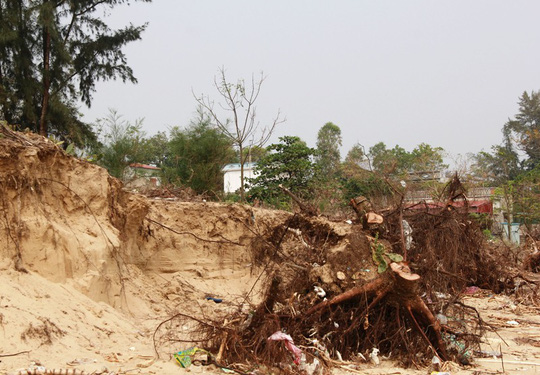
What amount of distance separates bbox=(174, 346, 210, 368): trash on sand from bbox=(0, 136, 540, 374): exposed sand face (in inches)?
3.8

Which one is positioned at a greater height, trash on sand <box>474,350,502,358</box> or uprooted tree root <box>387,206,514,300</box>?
uprooted tree root <box>387,206,514,300</box>

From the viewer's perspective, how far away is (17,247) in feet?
17.7

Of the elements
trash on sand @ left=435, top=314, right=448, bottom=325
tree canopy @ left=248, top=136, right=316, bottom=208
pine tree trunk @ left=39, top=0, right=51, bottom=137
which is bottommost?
trash on sand @ left=435, top=314, right=448, bottom=325

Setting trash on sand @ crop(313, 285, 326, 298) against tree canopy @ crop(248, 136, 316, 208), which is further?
tree canopy @ crop(248, 136, 316, 208)

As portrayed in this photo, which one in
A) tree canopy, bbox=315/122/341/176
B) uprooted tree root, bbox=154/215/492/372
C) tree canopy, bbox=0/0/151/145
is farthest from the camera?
tree canopy, bbox=315/122/341/176

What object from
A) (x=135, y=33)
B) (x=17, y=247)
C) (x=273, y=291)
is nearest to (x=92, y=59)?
(x=135, y=33)

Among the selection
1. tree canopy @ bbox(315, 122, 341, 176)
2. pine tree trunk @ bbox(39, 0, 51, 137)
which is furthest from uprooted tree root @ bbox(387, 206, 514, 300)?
tree canopy @ bbox(315, 122, 341, 176)

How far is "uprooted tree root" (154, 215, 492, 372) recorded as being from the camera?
184 inches

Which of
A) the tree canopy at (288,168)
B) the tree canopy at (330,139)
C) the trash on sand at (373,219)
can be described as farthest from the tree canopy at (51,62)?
the tree canopy at (330,139)

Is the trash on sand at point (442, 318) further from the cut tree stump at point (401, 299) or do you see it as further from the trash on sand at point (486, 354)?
the trash on sand at point (486, 354)

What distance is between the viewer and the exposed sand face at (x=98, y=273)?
4523mm

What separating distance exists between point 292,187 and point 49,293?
1290 cm

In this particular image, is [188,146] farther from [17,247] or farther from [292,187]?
[17,247]

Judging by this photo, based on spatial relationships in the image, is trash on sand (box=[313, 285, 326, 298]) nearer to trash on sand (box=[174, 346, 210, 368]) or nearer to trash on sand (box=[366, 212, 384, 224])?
trash on sand (box=[366, 212, 384, 224])
